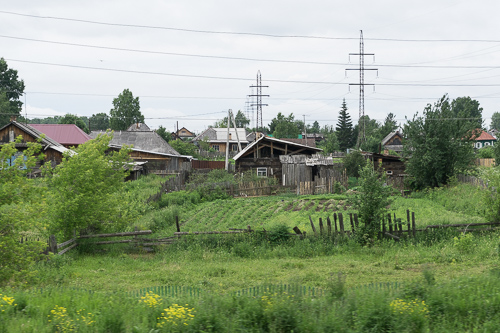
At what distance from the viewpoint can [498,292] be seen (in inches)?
345

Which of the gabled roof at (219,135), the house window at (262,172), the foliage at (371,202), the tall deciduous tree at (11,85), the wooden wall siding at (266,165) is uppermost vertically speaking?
the tall deciduous tree at (11,85)

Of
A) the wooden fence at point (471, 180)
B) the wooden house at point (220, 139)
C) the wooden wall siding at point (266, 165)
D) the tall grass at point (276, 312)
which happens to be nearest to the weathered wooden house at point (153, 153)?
the wooden wall siding at point (266, 165)

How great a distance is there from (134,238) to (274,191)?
18.4 metres

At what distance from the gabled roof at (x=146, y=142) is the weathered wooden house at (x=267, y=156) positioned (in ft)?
38.1

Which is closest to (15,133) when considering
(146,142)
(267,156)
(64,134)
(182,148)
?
(64,134)

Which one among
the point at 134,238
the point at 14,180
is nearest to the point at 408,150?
the point at 134,238

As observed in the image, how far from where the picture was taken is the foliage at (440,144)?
30906mm

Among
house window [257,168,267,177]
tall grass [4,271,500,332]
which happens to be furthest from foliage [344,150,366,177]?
tall grass [4,271,500,332]

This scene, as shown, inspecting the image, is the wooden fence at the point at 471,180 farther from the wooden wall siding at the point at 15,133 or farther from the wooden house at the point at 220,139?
the wooden house at the point at 220,139

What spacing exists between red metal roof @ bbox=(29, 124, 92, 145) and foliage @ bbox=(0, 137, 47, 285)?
44.6m

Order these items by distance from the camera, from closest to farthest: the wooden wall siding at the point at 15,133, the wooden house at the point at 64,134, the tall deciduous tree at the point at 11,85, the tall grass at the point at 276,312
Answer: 1. the tall grass at the point at 276,312
2. the wooden wall siding at the point at 15,133
3. the wooden house at the point at 64,134
4. the tall deciduous tree at the point at 11,85

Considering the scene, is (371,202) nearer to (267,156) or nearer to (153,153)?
(267,156)

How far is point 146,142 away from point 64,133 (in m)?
11.7

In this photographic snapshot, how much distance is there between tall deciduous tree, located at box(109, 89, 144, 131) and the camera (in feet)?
265
